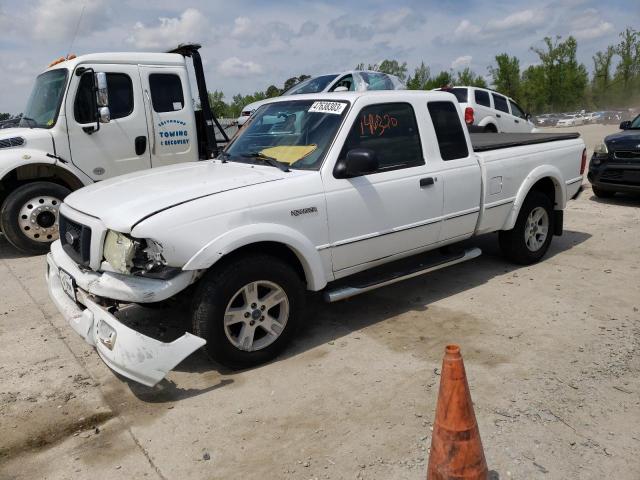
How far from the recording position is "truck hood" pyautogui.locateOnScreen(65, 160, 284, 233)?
3553 mm

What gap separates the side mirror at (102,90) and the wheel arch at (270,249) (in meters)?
4.51

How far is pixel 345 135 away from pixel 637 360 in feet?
8.64

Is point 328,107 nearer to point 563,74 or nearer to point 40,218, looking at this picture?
point 40,218

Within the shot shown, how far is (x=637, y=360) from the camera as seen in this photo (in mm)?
3887

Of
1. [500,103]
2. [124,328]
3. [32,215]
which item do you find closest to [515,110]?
[500,103]

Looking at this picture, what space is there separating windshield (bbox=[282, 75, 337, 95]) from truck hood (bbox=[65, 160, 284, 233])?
731 cm

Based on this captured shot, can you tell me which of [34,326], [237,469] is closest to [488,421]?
[237,469]

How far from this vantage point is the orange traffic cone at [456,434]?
249 cm

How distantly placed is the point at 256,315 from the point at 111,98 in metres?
5.11

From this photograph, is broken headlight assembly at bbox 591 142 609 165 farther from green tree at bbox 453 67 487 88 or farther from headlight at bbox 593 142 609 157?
green tree at bbox 453 67 487 88

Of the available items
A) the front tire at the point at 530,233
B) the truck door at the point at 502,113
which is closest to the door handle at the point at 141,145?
the front tire at the point at 530,233

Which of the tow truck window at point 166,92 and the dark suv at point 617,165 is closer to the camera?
the tow truck window at point 166,92

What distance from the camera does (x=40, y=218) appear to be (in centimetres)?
719

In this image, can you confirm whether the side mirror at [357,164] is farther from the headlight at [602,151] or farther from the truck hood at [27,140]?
the headlight at [602,151]
